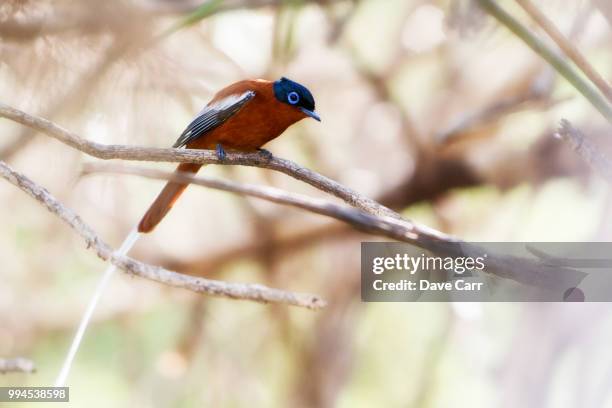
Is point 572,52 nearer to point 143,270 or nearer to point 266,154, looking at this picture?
point 266,154

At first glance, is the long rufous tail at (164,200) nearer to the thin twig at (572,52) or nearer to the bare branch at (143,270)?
the bare branch at (143,270)

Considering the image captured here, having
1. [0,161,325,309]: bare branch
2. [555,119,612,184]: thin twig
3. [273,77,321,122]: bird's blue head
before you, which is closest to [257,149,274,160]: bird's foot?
A: [273,77,321,122]: bird's blue head

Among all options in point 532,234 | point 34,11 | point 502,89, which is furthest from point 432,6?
point 34,11

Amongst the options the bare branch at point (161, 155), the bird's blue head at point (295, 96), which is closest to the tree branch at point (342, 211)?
the bare branch at point (161, 155)

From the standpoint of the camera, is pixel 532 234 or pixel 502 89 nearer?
pixel 532 234

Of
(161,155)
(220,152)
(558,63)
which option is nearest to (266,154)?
(220,152)

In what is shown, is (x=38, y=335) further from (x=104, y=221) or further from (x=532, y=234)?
(x=532, y=234)
